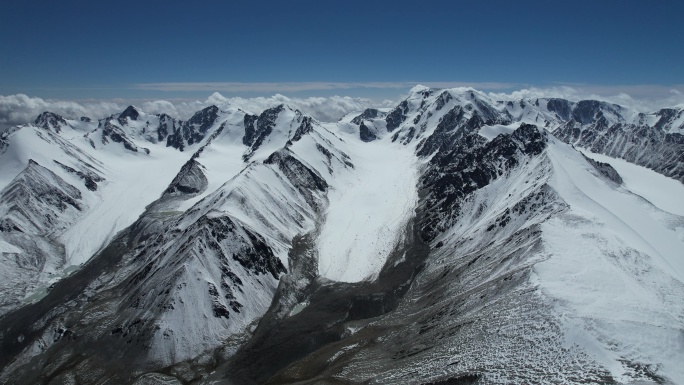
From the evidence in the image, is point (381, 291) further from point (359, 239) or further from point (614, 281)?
point (614, 281)

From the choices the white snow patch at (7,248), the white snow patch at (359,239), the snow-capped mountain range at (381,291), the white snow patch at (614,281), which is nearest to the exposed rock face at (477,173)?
the snow-capped mountain range at (381,291)

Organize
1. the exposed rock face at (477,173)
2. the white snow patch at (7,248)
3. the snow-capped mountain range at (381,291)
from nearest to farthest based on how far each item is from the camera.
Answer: the snow-capped mountain range at (381,291), the exposed rock face at (477,173), the white snow patch at (7,248)

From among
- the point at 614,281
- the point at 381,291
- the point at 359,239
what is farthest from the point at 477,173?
the point at 614,281

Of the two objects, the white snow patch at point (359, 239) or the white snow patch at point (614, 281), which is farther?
the white snow patch at point (359, 239)

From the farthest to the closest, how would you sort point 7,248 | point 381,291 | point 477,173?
point 477,173 < point 7,248 < point 381,291

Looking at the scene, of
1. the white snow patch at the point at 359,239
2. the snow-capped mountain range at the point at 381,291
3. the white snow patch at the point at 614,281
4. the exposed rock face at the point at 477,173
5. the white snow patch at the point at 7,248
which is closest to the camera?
the white snow patch at the point at 614,281

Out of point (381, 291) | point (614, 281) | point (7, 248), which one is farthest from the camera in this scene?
point (7, 248)

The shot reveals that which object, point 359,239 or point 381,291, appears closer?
point 381,291

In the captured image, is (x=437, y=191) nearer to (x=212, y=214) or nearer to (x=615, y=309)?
(x=212, y=214)

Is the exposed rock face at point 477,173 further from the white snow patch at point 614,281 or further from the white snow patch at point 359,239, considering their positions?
the white snow patch at point 614,281

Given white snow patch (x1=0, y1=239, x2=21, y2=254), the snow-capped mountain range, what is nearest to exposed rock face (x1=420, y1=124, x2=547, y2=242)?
the snow-capped mountain range

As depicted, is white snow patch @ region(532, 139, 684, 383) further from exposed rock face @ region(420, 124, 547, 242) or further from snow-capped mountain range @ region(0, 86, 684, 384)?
exposed rock face @ region(420, 124, 547, 242)

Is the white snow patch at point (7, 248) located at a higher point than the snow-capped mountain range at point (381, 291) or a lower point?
lower
